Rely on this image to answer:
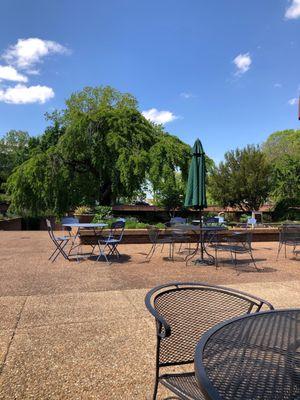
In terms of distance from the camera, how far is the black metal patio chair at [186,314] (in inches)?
88.7

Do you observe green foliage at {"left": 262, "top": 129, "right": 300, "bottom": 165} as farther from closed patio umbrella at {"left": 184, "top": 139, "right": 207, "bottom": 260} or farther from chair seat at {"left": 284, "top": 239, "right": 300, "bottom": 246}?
closed patio umbrella at {"left": 184, "top": 139, "right": 207, "bottom": 260}

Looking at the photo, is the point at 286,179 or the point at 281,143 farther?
the point at 281,143

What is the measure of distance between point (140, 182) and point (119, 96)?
14.6m

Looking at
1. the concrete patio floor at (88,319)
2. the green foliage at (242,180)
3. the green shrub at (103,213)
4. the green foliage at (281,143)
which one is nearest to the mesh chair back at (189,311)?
the concrete patio floor at (88,319)

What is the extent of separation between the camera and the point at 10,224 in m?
24.4

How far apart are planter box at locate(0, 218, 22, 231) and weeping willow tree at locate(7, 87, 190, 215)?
1.27 metres


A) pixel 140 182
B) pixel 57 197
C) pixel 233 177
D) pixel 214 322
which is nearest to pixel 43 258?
pixel 214 322

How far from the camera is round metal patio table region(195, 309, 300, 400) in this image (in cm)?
148

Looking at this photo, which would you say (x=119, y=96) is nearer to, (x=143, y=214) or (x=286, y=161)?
(x=143, y=214)

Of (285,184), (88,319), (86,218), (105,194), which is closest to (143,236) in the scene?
(86,218)

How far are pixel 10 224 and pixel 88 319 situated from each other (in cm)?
2180

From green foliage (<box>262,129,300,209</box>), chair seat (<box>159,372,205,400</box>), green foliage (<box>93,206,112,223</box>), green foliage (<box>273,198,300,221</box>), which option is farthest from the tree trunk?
chair seat (<box>159,372,205,400</box>)

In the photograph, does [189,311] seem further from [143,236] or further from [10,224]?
[10,224]

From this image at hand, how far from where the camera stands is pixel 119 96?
31.5 m
